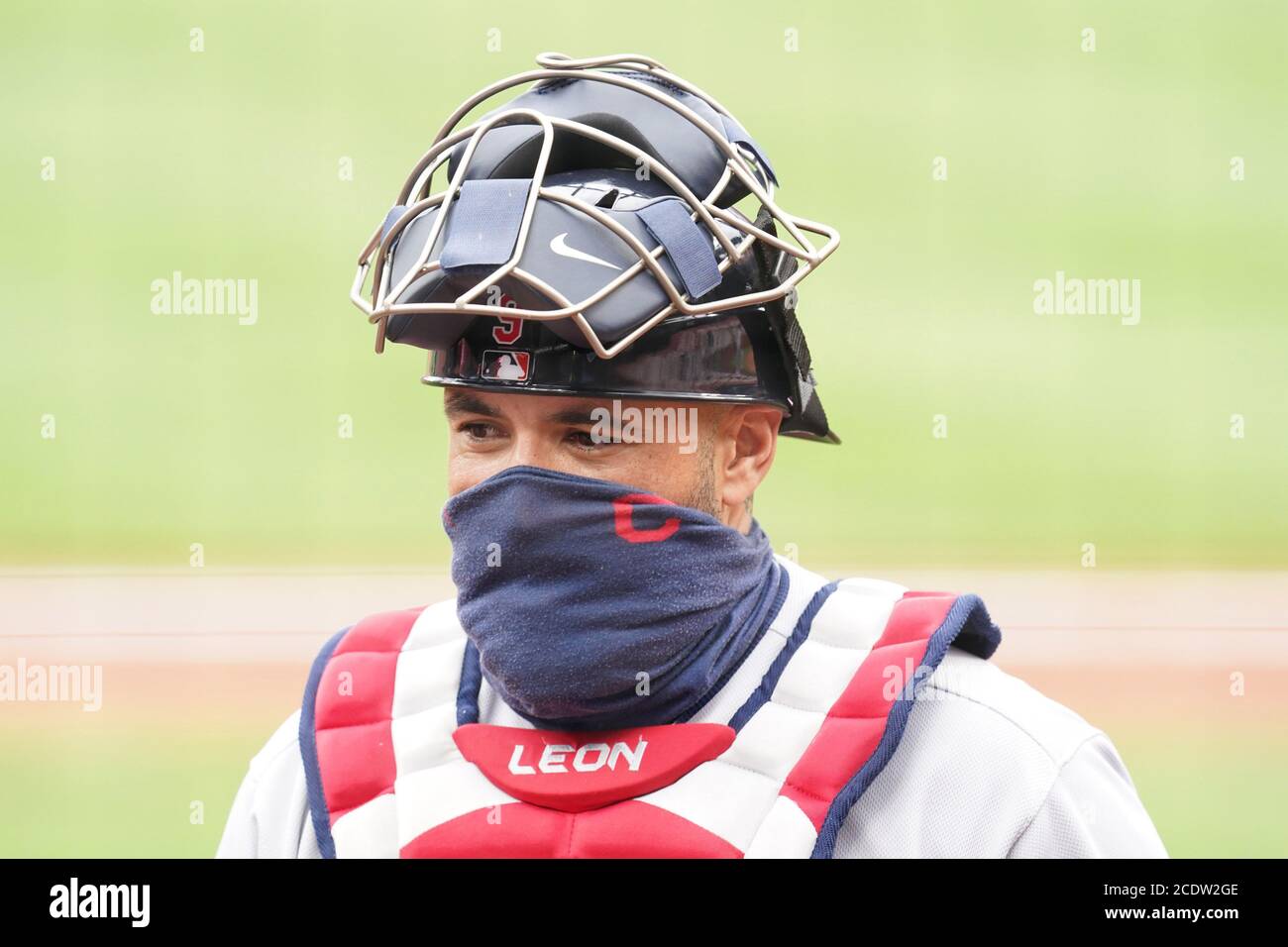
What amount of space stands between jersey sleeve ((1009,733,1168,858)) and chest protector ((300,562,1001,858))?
21cm

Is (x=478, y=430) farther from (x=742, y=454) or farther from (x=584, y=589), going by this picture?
(x=742, y=454)

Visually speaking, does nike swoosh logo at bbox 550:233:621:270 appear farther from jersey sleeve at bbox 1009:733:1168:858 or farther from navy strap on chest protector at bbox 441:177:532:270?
jersey sleeve at bbox 1009:733:1168:858

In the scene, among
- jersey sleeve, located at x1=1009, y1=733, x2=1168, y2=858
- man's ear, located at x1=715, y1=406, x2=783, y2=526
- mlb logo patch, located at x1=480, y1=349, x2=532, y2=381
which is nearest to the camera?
jersey sleeve, located at x1=1009, y1=733, x2=1168, y2=858

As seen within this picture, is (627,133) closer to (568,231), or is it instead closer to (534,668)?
(568,231)

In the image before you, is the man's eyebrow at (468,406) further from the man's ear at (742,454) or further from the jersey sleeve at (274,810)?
the jersey sleeve at (274,810)

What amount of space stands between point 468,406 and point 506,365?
0.10 metres

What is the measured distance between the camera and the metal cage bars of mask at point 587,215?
1.74 m

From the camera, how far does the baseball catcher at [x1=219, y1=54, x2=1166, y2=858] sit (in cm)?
175

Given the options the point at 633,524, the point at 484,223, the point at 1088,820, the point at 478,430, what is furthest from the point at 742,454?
the point at 1088,820

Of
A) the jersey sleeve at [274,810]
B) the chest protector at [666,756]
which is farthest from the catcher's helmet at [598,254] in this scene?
the jersey sleeve at [274,810]

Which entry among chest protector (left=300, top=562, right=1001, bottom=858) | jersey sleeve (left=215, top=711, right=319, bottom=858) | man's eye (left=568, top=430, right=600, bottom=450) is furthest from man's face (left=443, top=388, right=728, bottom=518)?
jersey sleeve (left=215, top=711, right=319, bottom=858)

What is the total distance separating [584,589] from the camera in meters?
1.79
